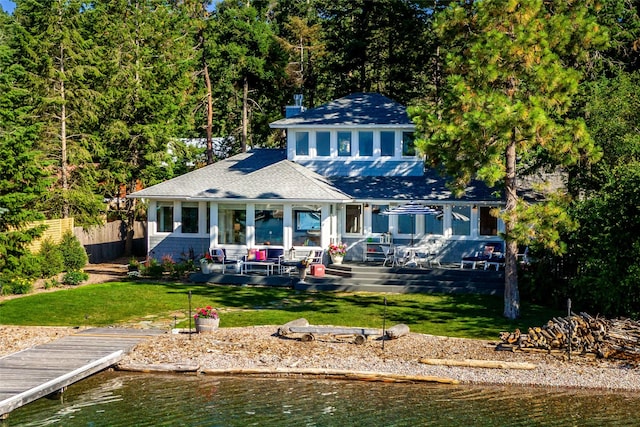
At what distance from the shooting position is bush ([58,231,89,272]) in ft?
102

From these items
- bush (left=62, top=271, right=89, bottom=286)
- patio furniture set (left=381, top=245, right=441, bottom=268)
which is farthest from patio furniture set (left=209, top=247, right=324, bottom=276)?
bush (left=62, top=271, right=89, bottom=286)

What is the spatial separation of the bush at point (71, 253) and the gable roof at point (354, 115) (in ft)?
31.6

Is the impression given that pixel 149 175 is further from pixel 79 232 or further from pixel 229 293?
pixel 229 293

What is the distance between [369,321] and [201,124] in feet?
109

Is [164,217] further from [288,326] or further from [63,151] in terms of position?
[288,326]

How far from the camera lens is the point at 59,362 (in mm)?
17109

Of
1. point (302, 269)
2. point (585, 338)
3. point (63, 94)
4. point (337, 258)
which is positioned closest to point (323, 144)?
point (337, 258)

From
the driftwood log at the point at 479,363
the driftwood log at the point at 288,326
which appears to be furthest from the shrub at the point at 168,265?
the driftwood log at the point at 479,363

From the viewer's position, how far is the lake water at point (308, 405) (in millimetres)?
14453

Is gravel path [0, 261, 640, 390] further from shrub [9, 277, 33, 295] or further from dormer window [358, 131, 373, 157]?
dormer window [358, 131, 373, 157]

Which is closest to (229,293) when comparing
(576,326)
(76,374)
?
(76,374)

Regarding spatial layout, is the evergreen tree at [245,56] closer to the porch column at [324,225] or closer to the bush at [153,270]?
the porch column at [324,225]

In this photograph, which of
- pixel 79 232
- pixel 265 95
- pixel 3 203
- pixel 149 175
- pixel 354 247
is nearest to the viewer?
pixel 3 203

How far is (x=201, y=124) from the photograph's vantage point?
2061 inches
